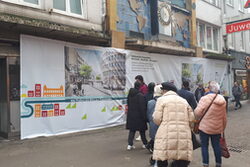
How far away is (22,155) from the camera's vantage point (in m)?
6.15

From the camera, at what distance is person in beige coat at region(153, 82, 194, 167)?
3736mm

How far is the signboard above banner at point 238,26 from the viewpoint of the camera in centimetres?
1622

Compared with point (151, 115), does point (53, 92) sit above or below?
above

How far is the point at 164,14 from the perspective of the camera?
13.3m

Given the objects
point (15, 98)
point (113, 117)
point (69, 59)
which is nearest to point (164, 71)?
point (113, 117)

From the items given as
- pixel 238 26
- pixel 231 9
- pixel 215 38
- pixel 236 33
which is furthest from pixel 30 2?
pixel 236 33

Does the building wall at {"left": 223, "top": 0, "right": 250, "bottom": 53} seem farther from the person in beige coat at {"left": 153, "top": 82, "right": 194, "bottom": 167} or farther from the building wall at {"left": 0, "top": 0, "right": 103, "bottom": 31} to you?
the person in beige coat at {"left": 153, "top": 82, "right": 194, "bottom": 167}

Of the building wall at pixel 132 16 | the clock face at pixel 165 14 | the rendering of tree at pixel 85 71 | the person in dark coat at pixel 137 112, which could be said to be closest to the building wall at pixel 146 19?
the building wall at pixel 132 16

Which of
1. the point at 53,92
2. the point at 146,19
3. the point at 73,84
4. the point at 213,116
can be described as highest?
the point at 146,19

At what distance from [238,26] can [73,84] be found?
13.0 m

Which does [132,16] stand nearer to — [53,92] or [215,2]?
[53,92]

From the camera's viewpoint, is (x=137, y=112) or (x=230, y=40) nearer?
(x=137, y=112)

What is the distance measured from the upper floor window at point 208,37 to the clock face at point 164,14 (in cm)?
430

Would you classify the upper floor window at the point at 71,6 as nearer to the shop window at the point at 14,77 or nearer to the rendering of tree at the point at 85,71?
the rendering of tree at the point at 85,71
